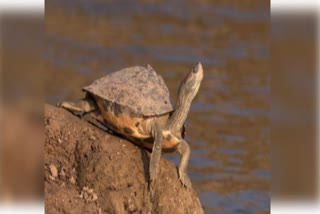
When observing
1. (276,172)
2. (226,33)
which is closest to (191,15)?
(226,33)

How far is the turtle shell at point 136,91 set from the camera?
10.2 ft

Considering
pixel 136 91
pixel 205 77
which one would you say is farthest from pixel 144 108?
pixel 205 77

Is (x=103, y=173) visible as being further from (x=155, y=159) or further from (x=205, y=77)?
(x=205, y=77)

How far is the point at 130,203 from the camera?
298 cm

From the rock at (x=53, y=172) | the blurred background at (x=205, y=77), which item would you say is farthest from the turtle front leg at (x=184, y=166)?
the rock at (x=53, y=172)

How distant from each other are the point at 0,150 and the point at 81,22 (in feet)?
23.3

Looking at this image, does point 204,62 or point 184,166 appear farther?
point 204,62

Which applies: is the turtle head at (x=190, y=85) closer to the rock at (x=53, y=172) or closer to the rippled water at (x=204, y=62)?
the rock at (x=53, y=172)

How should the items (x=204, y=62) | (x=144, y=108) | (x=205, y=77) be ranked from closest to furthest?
(x=144, y=108)
(x=205, y=77)
(x=204, y=62)

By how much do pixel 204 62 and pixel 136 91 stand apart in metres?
4.40

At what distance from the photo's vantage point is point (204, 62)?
24.6ft

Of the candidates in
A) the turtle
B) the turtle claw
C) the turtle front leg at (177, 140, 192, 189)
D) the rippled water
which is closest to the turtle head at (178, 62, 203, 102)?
the turtle

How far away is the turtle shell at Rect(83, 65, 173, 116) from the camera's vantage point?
3.10 m

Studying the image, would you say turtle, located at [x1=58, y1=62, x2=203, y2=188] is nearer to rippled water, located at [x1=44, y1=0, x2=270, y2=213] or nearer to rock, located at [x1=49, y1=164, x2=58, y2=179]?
rock, located at [x1=49, y1=164, x2=58, y2=179]
